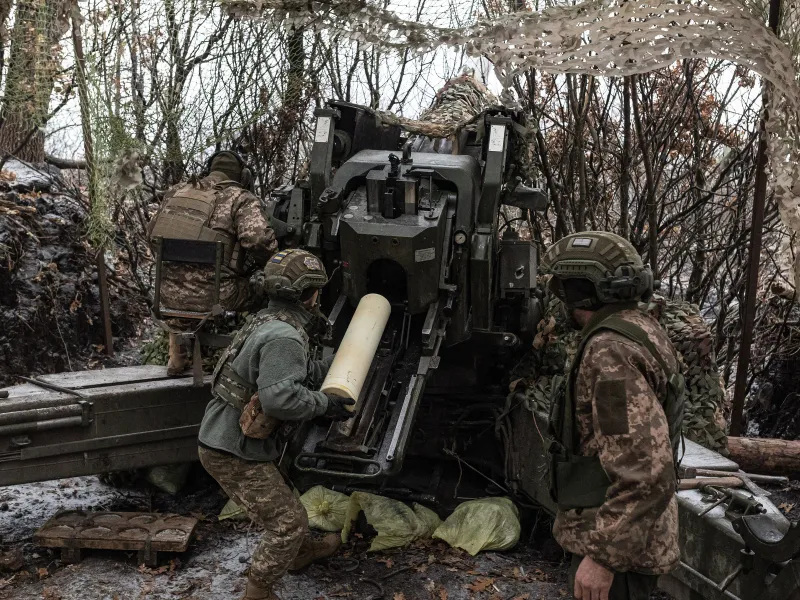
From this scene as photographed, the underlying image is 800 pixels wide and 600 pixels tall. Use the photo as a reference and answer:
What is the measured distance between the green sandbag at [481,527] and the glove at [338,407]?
144cm

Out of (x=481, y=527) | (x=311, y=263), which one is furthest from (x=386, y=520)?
(x=311, y=263)

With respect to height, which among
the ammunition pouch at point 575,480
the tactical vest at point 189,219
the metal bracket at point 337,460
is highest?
the tactical vest at point 189,219

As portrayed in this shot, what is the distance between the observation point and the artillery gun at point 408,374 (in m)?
4.46

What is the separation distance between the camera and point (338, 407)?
4.09 meters

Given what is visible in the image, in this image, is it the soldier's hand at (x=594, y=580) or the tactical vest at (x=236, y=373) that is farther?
the tactical vest at (x=236, y=373)

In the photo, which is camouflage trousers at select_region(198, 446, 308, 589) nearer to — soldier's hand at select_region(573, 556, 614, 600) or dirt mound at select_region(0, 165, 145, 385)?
soldier's hand at select_region(573, 556, 614, 600)

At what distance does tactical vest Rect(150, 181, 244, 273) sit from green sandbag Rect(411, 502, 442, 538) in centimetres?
224

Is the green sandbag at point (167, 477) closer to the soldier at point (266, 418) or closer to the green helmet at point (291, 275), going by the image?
the soldier at point (266, 418)

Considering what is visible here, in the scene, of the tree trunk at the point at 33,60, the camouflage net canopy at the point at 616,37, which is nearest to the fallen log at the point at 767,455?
the camouflage net canopy at the point at 616,37

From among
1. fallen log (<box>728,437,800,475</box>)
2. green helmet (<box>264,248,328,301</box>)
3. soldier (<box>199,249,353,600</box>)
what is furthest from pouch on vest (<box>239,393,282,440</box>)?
fallen log (<box>728,437,800,475</box>)

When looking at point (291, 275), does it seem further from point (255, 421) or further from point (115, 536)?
point (115, 536)

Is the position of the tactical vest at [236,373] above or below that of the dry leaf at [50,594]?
above

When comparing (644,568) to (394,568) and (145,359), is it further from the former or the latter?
(145,359)

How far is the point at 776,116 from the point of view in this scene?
4.49m
